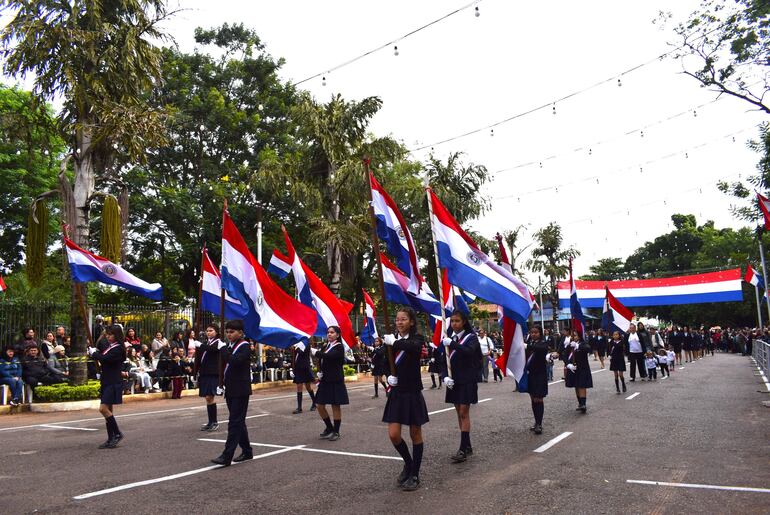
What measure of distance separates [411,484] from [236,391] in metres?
2.71

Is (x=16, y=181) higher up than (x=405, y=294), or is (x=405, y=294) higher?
(x=16, y=181)

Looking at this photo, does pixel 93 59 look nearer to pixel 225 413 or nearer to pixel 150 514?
pixel 225 413

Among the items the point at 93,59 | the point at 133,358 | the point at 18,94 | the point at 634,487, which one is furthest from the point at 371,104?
the point at 634,487

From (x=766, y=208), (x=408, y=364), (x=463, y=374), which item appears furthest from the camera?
(x=766, y=208)

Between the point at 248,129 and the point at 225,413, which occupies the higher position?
the point at 248,129

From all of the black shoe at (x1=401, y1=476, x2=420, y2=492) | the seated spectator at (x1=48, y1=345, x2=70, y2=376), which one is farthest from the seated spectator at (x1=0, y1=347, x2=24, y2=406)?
the black shoe at (x1=401, y1=476, x2=420, y2=492)

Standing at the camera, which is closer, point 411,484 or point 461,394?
point 411,484

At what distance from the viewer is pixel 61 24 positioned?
1586cm

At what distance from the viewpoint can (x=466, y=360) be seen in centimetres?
798

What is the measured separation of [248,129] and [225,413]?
21.9 metres

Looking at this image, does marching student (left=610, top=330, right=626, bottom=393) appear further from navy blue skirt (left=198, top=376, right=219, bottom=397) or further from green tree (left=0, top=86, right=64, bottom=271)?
green tree (left=0, top=86, right=64, bottom=271)

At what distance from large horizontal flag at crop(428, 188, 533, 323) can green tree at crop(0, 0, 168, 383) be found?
35.6ft

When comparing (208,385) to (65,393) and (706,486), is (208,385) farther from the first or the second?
(706,486)

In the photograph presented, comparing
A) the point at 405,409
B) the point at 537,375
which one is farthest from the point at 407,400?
the point at 537,375
